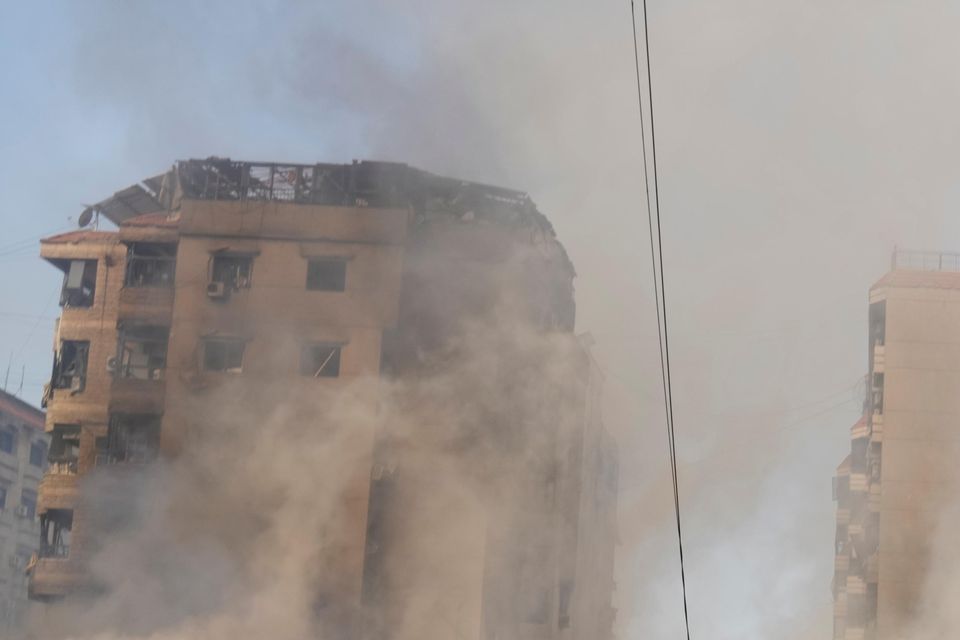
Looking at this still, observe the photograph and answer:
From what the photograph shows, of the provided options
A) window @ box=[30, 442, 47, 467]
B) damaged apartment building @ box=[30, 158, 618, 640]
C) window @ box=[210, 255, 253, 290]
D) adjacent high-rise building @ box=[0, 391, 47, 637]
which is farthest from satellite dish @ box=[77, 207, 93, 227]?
window @ box=[30, 442, 47, 467]

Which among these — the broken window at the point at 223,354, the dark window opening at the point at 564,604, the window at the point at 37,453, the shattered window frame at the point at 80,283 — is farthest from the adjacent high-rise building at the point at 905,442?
the window at the point at 37,453

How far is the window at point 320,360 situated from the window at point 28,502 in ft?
56.1

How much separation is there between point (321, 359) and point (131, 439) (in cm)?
414

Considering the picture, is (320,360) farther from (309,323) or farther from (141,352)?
(141,352)

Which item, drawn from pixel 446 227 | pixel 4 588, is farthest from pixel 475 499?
pixel 4 588

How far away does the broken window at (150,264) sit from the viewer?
88.6 ft

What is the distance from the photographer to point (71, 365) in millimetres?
27812

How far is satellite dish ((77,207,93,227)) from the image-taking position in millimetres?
27859

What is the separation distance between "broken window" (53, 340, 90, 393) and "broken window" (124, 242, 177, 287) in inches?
68.9

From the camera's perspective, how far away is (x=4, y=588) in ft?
120

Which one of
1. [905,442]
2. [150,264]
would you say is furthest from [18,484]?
[905,442]

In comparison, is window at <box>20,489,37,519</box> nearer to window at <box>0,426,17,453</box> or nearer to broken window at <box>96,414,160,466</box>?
window at <box>0,426,17,453</box>

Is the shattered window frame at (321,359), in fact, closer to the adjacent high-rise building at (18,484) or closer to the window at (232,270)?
the window at (232,270)

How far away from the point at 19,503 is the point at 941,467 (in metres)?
25.6
